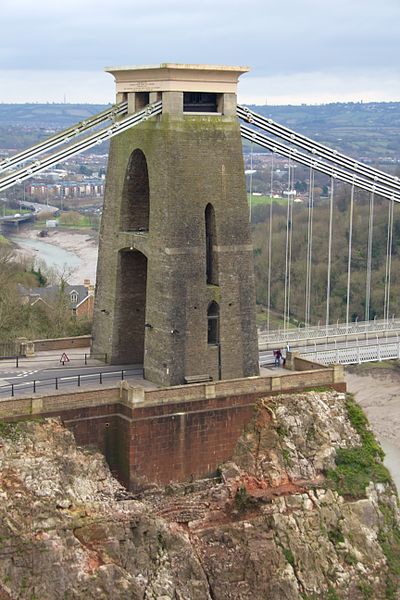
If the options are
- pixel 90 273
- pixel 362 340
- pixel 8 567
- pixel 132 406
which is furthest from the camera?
pixel 90 273

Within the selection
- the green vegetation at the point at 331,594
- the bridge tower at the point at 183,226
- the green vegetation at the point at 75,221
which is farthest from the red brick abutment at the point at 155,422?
the green vegetation at the point at 75,221

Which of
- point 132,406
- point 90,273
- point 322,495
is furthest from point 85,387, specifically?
point 90,273

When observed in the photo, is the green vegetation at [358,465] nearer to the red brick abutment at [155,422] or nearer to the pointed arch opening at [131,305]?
the red brick abutment at [155,422]

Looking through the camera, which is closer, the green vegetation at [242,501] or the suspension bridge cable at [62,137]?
the suspension bridge cable at [62,137]

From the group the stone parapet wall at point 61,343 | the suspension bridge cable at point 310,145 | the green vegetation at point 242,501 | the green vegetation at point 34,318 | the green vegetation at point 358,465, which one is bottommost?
the green vegetation at point 242,501

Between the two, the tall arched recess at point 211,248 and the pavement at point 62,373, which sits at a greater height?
the tall arched recess at point 211,248

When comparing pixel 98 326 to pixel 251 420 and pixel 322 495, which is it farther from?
pixel 322 495
